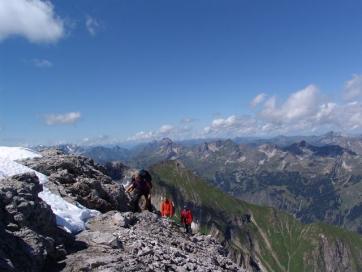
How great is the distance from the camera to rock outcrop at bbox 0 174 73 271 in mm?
18953

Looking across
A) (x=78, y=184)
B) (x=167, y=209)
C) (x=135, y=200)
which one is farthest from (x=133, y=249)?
(x=167, y=209)

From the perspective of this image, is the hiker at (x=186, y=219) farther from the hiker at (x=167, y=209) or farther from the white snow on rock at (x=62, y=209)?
the white snow on rock at (x=62, y=209)

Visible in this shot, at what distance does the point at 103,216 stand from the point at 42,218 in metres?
7.26

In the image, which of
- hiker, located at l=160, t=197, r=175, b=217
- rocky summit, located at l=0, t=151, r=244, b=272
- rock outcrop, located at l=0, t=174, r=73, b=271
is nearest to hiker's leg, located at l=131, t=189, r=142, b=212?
rocky summit, located at l=0, t=151, r=244, b=272

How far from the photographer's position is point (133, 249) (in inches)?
960

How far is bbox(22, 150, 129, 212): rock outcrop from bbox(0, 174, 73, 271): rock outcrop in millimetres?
8084

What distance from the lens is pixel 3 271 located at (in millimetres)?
16344

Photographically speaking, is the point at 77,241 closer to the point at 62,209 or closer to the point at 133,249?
the point at 133,249

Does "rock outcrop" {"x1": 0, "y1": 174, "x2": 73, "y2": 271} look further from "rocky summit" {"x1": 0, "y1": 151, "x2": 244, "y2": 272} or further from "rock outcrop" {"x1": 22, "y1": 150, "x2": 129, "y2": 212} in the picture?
"rock outcrop" {"x1": 22, "y1": 150, "x2": 129, "y2": 212}

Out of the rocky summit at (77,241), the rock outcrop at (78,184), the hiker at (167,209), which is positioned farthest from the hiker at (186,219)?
the rocky summit at (77,241)

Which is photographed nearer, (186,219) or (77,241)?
(77,241)

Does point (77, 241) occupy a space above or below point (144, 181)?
below

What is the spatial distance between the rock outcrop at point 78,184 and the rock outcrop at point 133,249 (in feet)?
14.5

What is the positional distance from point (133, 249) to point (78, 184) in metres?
14.3
